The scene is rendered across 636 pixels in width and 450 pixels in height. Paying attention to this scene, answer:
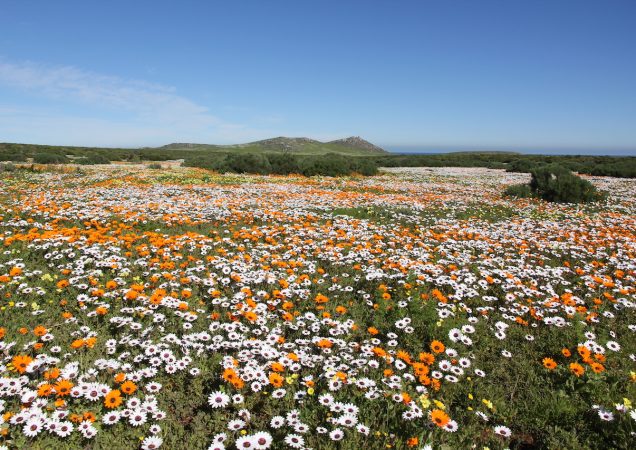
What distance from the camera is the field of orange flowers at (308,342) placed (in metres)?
3.48

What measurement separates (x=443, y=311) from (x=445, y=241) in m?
4.92

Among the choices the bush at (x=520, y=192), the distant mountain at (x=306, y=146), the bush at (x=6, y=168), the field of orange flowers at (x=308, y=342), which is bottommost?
the field of orange flowers at (x=308, y=342)

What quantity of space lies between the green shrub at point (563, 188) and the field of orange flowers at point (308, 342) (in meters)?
11.5

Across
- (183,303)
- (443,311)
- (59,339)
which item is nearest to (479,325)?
(443,311)

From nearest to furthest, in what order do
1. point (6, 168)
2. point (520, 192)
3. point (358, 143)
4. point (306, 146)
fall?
point (520, 192), point (6, 168), point (306, 146), point (358, 143)

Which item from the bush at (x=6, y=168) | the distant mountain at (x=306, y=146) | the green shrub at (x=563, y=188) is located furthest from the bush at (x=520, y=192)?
the distant mountain at (x=306, y=146)

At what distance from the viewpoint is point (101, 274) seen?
636 cm

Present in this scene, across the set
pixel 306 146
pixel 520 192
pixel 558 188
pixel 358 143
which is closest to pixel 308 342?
pixel 558 188

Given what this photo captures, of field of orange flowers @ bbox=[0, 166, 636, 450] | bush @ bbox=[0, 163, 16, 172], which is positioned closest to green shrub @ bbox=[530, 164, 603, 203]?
field of orange flowers @ bbox=[0, 166, 636, 450]

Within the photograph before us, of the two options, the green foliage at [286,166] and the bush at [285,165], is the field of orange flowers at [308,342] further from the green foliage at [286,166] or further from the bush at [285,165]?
the bush at [285,165]

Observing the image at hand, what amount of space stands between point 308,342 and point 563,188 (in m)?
21.1

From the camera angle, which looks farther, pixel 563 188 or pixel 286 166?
pixel 286 166

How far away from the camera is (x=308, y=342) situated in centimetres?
492

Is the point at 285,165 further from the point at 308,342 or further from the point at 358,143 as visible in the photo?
the point at 358,143
